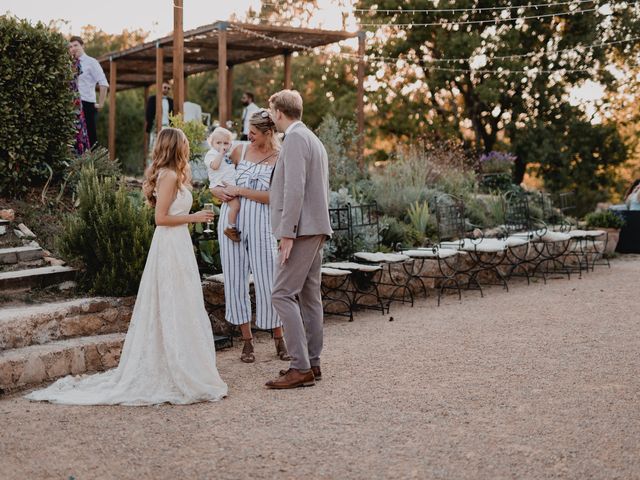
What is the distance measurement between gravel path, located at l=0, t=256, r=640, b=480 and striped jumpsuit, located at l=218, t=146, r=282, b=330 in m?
0.37

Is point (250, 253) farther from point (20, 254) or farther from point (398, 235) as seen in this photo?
point (398, 235)

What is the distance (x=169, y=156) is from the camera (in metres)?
5.01

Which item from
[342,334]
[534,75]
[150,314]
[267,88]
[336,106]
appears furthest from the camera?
[267,88]

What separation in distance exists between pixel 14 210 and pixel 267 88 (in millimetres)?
20941

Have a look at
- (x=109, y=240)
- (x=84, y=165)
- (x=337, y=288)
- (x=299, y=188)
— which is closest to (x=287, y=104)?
(x=299, y=188)

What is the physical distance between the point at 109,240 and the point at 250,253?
45.3 inches

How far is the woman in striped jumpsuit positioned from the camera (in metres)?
5.82

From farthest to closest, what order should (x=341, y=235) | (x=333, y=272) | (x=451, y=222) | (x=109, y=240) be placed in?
Result: (x=451, y=222)
(x=341, y=235)
(x=333, y=272)
(x=109, y=240)

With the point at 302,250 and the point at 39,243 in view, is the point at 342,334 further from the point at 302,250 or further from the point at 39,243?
the point at 39,243

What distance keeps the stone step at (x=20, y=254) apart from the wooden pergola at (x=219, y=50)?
3846mm

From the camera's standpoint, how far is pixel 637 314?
773 cm

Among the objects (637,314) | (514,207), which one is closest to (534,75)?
(514,207)

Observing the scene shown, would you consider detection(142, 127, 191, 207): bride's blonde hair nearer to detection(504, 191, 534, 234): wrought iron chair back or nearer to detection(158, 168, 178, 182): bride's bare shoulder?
detection(158, 168, 178, 182): bride's bare shoulder

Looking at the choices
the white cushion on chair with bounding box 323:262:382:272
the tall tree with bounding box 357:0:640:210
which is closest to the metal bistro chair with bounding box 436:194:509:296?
the white cushion on chair with bounding box 323:262:382:272
